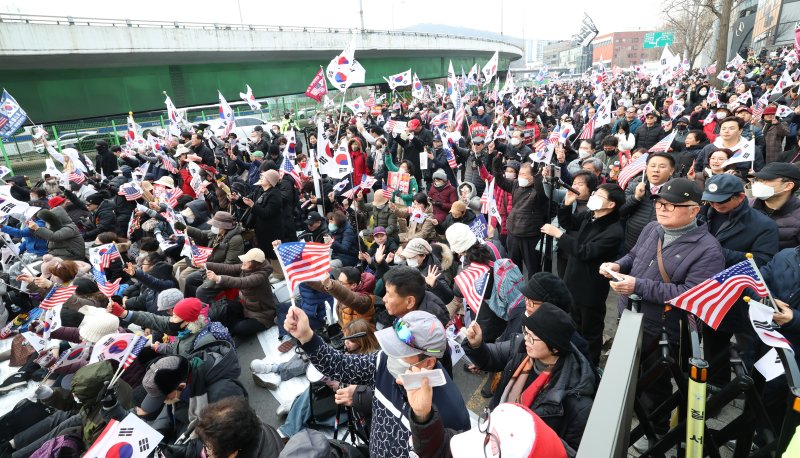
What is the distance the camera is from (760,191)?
3650 mm

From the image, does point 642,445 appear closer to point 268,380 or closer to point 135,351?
point 268,380

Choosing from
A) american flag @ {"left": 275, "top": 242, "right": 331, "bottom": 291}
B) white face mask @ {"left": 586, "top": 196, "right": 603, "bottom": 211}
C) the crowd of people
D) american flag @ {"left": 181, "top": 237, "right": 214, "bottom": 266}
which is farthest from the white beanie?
american flag @ {"left": 181, "top": 237, "right": 214, "bottom": 266}

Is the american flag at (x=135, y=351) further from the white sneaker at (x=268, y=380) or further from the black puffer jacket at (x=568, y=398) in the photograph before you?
the black puffer jacket at (x=568, y=398)

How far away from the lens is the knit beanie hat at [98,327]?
4023mm

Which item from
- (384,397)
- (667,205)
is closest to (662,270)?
(667,205)

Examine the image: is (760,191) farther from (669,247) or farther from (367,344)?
(367,344)

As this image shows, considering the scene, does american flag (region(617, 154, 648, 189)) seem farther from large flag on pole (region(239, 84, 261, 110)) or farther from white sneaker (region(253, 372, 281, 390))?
large flag on pole (region(239, 84, 261, 110))

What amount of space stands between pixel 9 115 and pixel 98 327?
11938 mm

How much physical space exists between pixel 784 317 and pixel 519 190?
330 cm

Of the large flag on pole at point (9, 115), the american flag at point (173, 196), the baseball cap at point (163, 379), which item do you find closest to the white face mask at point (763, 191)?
the baseball cap at point (163, 379)

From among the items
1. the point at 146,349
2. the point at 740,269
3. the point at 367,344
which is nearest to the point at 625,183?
the point at 740,269

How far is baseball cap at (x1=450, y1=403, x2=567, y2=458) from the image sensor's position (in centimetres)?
147

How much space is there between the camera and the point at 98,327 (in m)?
4.05

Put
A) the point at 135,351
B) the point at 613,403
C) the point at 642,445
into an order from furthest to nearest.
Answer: the point at 135,351 < the point at 642,445 < the point at 613,403
